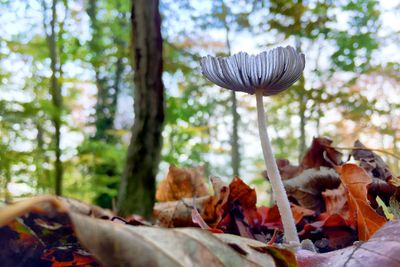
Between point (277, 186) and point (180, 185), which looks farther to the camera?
point (180, 185)

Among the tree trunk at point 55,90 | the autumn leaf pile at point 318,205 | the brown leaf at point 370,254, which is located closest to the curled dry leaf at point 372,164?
the autumn leaf pile at point 318,205

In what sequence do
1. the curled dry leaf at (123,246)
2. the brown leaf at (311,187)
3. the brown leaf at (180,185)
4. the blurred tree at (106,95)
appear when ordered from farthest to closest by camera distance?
the blurred tree at (106,95) → the brown leaf at (180,185) → the brown leaf at (311,187) → the curled dry leaf at (123,246)

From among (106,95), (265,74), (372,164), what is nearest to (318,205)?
(372,164)

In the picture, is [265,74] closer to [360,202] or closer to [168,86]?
[360,202]

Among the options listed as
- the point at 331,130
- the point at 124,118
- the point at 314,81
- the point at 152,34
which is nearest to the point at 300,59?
the point at 152,34

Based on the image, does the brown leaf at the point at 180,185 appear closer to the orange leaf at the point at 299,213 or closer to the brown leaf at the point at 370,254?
the orange leaf at the point at 299,213

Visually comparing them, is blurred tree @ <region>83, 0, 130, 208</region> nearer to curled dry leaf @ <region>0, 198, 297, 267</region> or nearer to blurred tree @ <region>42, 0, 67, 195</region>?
blurred tree @ <region>42, 0, 67, 195</region>

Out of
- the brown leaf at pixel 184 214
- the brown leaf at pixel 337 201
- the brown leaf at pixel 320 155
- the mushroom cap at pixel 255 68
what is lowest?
the brown leaf at pixel 184 214
